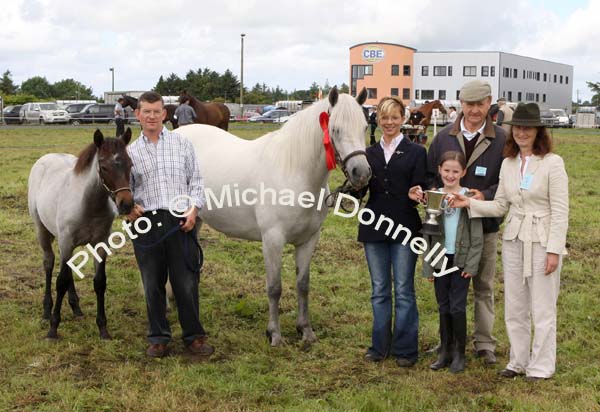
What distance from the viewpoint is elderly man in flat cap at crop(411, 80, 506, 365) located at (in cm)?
456

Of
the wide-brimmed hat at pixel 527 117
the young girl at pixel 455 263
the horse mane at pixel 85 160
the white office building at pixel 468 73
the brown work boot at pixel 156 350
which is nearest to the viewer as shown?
the wide-brimmed hat at pixel 527 117

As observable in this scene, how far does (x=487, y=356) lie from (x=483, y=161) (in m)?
1.49

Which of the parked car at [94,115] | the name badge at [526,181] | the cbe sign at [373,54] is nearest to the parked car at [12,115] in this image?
the parked car at [94,115]

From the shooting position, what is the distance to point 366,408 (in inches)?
160

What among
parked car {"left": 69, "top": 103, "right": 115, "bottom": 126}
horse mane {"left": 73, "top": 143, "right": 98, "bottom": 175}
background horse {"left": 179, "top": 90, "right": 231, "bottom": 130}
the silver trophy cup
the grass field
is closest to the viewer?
the grass field

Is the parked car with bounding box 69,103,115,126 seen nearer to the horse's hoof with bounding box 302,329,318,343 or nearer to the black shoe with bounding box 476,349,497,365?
the horse's hoof with bounding box 302,329,318,343

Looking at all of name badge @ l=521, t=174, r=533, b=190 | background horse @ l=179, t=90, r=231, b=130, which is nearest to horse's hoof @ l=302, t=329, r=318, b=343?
name badge @ l=521, t=174, r=533, b=190

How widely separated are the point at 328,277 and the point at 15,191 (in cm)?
789

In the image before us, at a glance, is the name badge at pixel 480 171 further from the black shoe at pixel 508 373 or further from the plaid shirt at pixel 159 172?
the plaid shirt at pixel 159 172

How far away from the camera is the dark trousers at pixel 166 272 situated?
4816 mm

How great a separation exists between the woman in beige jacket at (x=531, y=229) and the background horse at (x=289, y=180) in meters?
0.98

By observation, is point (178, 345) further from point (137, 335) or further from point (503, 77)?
point (503, 77)

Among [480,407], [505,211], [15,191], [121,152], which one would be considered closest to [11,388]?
[121,152]

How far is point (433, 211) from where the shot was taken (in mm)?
4438
